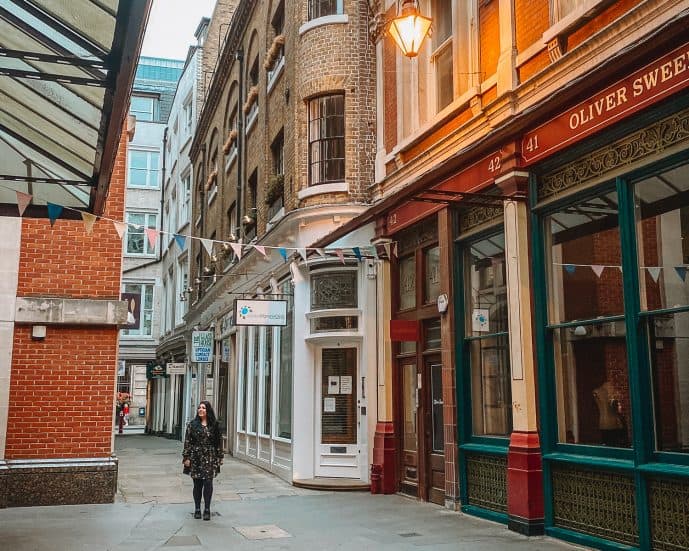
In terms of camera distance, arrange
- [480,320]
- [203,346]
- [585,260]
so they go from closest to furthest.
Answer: [585,260] → [480,320] → [203,346]

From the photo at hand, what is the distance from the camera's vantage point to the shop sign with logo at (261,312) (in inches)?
595

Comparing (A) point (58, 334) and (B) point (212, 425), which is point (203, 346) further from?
(B) point (212, 425)

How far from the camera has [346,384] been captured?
14492 millimetres

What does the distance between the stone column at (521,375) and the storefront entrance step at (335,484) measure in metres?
4.50

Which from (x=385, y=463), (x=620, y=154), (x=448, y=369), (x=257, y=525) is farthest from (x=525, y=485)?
(x=385, y=463)

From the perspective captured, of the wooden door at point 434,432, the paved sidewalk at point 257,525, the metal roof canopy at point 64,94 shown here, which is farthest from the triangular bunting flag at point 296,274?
the metal roof canopy at point 64,94

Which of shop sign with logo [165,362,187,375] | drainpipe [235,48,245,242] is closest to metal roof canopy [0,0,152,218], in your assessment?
drainpipe [235,48,245,242]

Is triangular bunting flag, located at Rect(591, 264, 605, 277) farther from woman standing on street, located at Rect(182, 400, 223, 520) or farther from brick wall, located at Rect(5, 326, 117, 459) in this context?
brick wall, located at Rect(5, 326, 117, 459)

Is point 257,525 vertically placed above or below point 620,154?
below

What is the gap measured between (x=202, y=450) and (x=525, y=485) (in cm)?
464

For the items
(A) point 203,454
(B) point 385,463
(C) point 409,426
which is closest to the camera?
(A) point 203,454

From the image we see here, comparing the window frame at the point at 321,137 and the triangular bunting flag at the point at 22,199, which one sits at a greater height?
the window frame at the point at 321,137

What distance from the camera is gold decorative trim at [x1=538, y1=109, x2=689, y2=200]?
731cm

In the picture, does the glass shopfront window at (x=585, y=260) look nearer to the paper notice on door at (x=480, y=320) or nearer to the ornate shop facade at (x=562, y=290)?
the ornate shop facade at (x=562, y=290)
